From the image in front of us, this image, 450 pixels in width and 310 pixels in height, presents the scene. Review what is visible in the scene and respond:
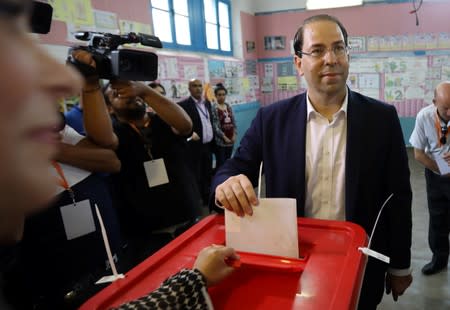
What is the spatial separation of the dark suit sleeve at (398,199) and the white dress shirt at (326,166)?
0.52 feet

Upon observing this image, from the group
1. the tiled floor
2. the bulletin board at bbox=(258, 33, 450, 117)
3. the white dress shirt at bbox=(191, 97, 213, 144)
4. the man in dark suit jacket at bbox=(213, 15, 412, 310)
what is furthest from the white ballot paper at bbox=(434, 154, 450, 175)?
the bulletin board at bbox=(258, 33, 450, 117)

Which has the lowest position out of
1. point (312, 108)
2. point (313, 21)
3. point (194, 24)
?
point (312, 108)

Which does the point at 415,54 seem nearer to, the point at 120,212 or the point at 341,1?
the point at 341,1

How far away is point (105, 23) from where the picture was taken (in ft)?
10.2

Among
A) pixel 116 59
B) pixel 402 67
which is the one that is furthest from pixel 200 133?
pixel 402 67

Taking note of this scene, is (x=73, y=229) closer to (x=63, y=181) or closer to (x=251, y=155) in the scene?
(x=63, y=181)

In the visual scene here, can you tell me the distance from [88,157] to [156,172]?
33cm

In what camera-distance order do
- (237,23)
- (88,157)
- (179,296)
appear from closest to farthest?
1. (179,296)
2. (88,157)
3. (237,23)

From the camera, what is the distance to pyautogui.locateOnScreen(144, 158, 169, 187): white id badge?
1.48 metres

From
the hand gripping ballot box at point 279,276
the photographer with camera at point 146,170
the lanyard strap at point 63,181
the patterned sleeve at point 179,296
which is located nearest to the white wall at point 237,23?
the photographer with camera at point 146,170

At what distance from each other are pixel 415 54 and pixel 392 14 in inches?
30.9

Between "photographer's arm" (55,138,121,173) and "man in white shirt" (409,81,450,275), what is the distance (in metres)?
1.96

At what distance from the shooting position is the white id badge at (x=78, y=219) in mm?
1145

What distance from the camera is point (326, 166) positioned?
3.65 feet
